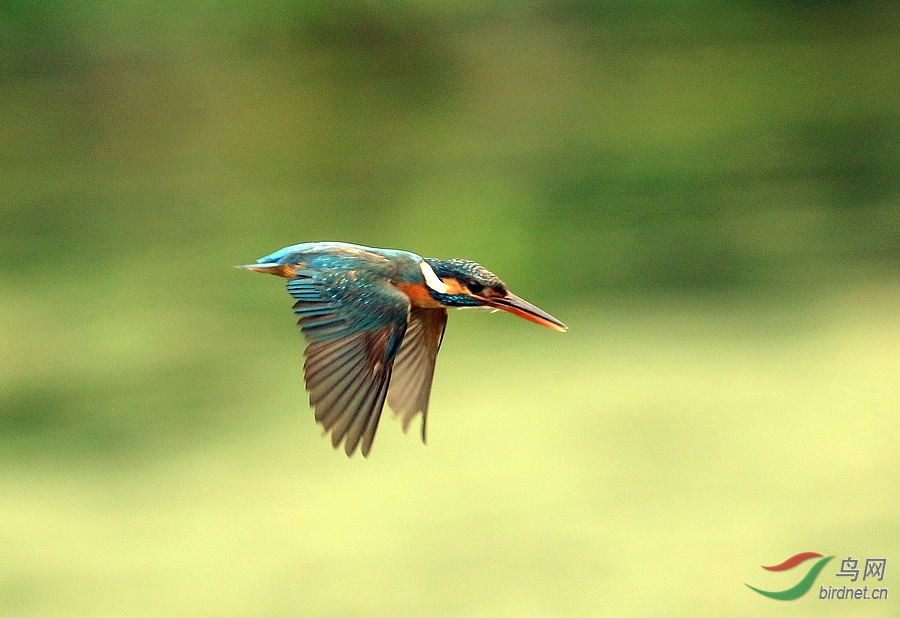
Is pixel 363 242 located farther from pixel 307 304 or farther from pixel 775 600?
pixel 307 304

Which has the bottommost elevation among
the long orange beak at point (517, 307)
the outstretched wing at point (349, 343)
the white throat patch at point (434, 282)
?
the outstretched wing at point (349, 343)

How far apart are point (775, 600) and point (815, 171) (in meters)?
1.82

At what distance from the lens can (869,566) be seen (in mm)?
2432

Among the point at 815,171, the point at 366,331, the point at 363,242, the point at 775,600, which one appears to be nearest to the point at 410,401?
the point at 366,331

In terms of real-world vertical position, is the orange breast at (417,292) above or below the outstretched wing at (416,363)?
above

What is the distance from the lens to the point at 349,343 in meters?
1.12

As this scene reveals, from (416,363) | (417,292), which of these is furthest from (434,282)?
(416,363)

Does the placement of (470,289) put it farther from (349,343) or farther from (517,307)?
(349,343)

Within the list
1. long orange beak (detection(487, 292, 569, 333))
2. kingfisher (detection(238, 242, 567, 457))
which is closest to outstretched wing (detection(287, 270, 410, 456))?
kingfisher (detection(238, 242, 567, 457))

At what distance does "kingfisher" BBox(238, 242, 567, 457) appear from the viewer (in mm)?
1076

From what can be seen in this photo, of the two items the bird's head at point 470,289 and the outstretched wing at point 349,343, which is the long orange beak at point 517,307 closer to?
the bird's head at point 470,289

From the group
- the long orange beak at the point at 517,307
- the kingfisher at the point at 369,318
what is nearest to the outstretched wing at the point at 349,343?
the kingfisher at the point at 369,318

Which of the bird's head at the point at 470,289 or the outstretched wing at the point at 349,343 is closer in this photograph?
the outstretched wing at the point at 349,343

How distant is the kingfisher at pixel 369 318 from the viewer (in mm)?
1076
